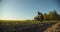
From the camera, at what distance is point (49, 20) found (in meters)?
3.05

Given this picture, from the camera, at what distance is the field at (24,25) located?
2.84 meters

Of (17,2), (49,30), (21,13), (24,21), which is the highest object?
(17,2)

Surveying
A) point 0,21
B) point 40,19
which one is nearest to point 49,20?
point 40,19

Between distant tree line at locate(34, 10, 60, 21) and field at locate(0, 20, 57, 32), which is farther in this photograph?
distant tree line at locate(34, 10, 60, 21)

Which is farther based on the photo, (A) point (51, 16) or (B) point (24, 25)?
(A) point (51, 16)

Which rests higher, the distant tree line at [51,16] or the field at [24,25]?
the distant tree line at [51,16]

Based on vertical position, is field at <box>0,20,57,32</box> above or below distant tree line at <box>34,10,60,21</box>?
below

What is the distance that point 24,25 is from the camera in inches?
116

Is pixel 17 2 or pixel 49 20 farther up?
pixel 17 2

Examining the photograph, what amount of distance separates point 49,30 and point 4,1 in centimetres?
124

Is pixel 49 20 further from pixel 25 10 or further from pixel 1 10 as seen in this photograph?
pixel 1 10

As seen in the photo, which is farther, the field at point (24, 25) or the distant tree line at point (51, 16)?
the distant tree line at point (51, 16)

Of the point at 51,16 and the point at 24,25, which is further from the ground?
the point at 51,16

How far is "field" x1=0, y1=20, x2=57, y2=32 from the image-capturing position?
2.84m
